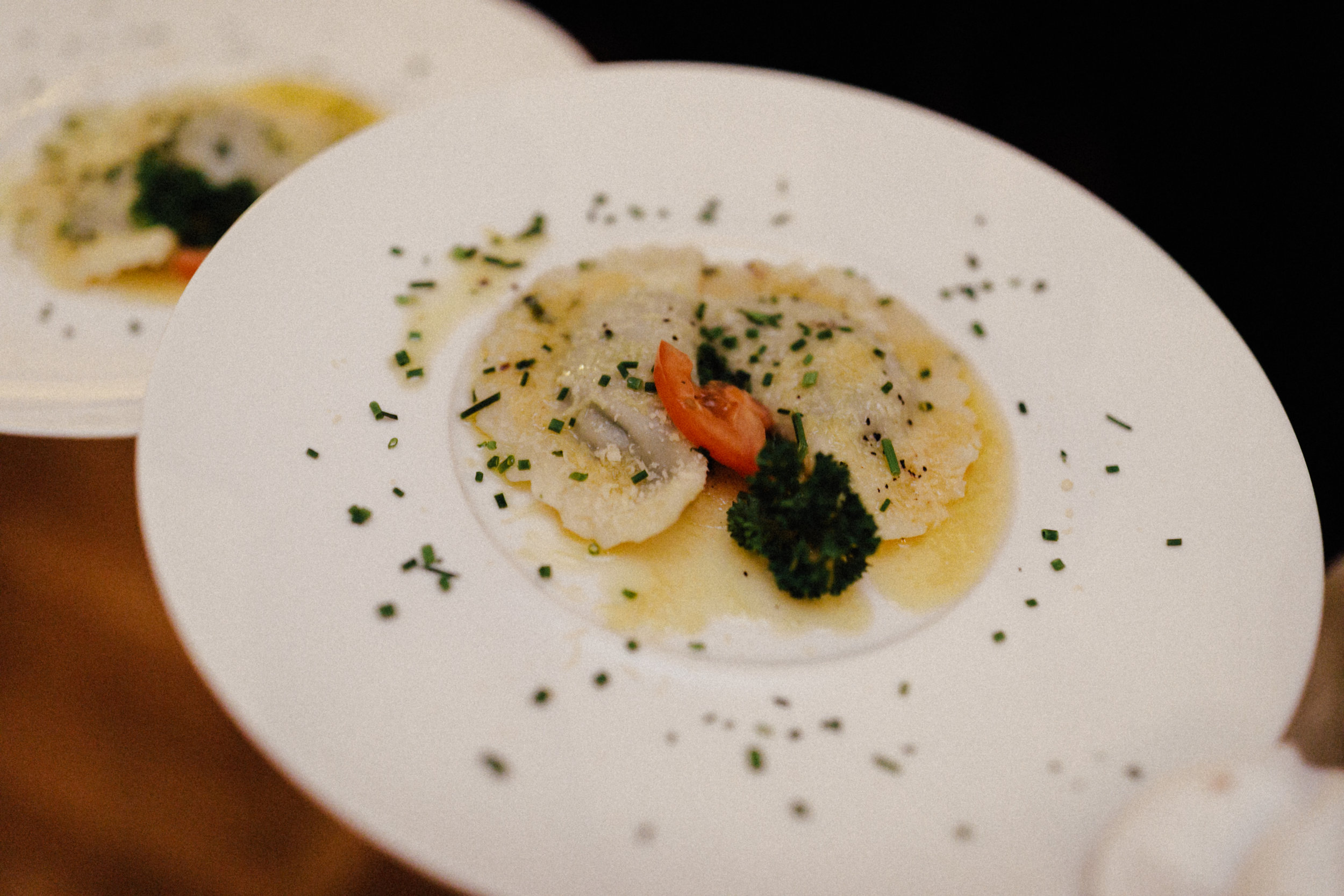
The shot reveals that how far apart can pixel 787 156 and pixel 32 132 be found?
373cm

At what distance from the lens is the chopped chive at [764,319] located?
10.6 feet

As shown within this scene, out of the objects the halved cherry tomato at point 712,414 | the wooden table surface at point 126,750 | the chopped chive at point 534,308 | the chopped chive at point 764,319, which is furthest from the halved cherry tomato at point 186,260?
the chopped chive at point 764,319

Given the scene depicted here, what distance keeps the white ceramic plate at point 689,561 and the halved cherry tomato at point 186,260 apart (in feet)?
3.81

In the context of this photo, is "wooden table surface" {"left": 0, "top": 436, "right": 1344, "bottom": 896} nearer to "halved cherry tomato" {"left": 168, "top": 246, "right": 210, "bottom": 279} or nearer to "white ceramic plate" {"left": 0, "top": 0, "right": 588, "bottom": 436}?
"white ceramic plate" {"left": 0, "top": 0, "right": 588, "bottom": 436}

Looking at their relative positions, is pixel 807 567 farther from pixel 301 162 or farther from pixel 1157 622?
pixel 301 162

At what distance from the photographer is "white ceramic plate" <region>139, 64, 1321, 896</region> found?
1.91 meters

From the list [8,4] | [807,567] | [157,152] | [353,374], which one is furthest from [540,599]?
[8,4]

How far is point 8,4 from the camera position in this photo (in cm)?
435

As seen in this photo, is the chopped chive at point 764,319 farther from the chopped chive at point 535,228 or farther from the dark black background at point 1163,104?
the dark black background at point 1163,104

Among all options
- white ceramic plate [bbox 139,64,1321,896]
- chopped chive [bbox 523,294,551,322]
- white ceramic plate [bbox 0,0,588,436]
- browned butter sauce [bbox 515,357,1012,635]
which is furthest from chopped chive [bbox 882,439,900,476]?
→ white ceramic plate [bbox 0,0,588,436]

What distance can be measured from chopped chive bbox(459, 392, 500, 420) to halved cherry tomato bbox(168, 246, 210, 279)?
1.89 metres

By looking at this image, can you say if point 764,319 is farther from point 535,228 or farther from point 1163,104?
A: point 1163,104

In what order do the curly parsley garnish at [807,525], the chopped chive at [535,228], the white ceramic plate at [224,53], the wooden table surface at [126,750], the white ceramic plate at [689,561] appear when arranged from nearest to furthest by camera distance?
the white ceramic plate at [689,561]
the curly parsley garnish at [807,525]
the wooden table surface at [126,750]
the chopped chive at [535,228]
the white ceramic plate at [224,53]

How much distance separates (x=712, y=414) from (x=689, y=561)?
508mm
